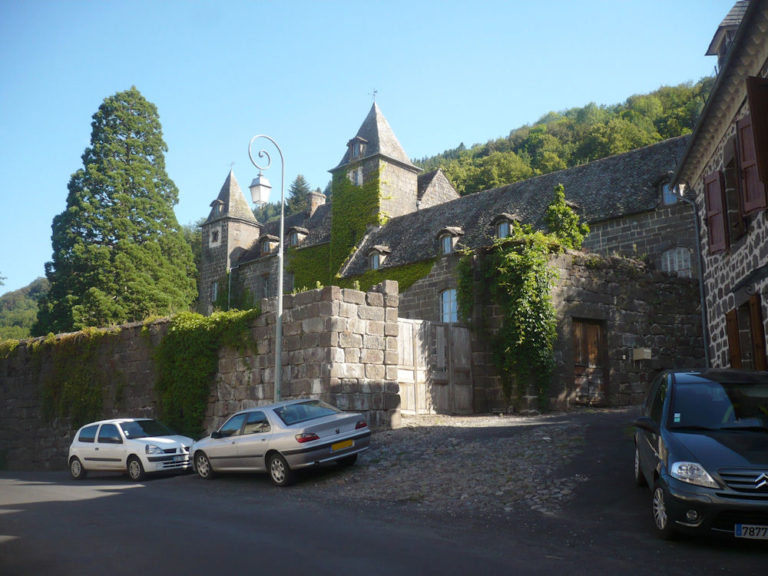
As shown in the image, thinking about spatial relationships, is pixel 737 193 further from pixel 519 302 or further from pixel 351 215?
pixel 351 215

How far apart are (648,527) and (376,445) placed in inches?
279

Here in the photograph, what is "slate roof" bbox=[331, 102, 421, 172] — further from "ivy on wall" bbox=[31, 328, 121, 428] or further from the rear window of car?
the rear window of car

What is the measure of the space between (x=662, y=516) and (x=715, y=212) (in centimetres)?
862

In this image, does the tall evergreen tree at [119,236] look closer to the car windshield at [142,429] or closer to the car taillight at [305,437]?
the car windshield at [142,429]

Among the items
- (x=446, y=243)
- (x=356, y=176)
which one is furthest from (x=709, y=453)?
(x=356, y=176)

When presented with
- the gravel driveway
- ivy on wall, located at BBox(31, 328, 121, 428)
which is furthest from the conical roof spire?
the gravel driveway

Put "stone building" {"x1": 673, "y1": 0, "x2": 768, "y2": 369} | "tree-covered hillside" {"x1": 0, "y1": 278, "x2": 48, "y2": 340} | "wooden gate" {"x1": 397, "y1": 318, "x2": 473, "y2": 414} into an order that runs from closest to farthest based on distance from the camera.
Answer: "stone building" {"x1": 673, "y1": 0, "x2": 768, "y2": 369}, "wooden gate" {"x1": 397, "y1": 318, "x2": 473, "y2": 414}, "tree-covered hillside" {"x1": 0, "y1": 278, "x2": 48, "y2": 340}

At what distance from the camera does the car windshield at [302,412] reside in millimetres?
11641

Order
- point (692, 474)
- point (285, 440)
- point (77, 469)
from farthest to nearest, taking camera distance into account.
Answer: point (77, 469), point (285, 440), point (692, 474)

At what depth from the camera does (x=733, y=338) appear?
1259 cm

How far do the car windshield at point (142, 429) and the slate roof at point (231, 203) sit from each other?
1438 inches

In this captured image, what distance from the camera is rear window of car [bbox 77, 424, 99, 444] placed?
15.7m

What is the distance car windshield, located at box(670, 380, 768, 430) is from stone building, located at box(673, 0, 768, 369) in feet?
12.9

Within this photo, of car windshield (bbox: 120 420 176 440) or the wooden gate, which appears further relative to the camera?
the wooden gate
